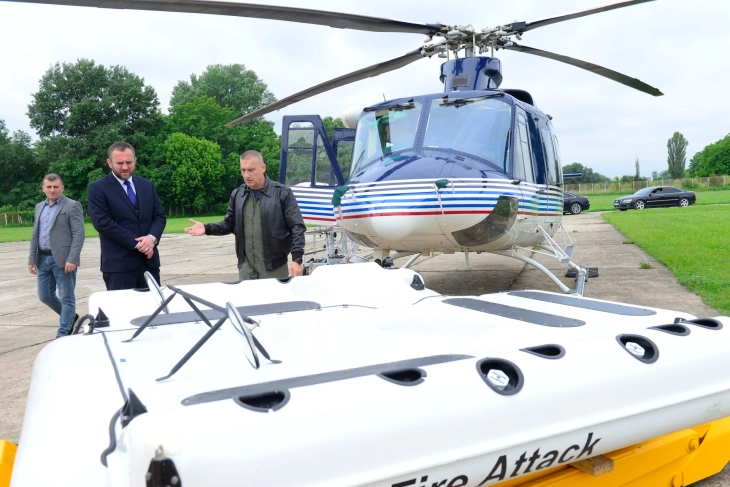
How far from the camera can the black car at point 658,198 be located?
35.3 m

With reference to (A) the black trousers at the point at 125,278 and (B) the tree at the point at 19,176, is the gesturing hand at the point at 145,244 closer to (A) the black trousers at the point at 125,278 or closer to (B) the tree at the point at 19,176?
(A) the black trousers at the point at 125,278

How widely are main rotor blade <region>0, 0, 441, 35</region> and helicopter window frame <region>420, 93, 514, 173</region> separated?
3.37 ft

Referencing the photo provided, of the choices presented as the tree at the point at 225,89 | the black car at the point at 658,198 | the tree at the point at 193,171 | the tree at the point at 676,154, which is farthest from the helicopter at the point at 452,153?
the tree at the point at 676,154

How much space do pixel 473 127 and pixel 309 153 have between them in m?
3.26

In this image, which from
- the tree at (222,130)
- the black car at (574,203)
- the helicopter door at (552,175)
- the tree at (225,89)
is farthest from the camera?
the tree at (225,89)

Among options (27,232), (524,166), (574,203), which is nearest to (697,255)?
(524,166)

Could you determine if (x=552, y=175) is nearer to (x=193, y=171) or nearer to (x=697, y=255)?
(x=697, y=255)

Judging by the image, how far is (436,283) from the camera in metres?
8.98

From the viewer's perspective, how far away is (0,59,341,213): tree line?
54.8 metres

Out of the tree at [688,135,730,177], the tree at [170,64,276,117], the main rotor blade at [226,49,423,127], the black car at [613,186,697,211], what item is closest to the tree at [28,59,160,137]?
the tree at [170,64,276,117]

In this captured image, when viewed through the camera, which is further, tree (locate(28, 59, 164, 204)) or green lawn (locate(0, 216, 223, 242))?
tree (locate(28, 59, 164, 204))

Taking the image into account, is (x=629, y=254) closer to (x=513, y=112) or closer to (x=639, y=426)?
(x=513, y=112)

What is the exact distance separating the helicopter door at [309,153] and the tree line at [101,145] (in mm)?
46422

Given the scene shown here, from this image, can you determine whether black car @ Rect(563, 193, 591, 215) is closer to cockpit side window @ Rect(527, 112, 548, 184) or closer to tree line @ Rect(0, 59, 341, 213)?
cockpit side window @ Rect(527, 112, 548, 184)
